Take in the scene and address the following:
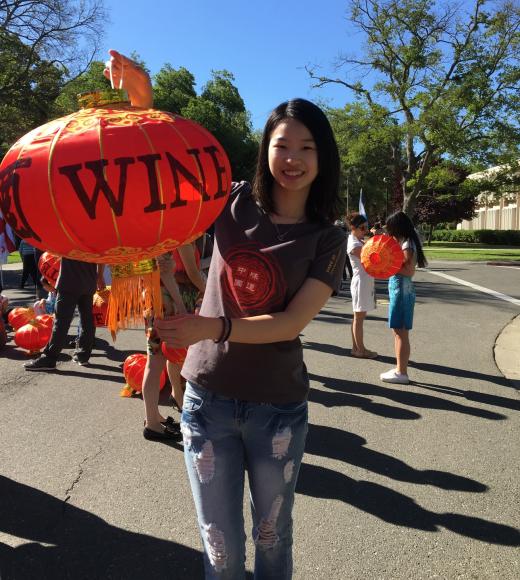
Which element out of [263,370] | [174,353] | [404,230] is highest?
[404,230]

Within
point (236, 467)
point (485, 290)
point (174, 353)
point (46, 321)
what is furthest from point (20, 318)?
point (485, 290)

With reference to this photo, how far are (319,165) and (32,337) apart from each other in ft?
17.7

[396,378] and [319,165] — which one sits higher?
[319,165]

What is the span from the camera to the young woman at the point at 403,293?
210 inches

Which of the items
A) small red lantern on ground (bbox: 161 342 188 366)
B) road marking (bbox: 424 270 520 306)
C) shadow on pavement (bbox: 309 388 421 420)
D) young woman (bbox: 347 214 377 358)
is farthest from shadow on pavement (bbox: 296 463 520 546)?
road marking (bbox: 424 270 520 306)

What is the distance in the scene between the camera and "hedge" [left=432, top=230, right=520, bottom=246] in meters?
40.0

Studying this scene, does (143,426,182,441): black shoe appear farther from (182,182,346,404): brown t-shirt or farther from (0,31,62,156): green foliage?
(0,31,62,156): green foliage

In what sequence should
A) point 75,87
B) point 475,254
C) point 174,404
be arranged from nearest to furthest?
point 174,404 < point 75,87 < point 475,254

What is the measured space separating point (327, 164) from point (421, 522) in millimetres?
2160

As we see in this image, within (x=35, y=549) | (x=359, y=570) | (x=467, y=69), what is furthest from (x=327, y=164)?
(x=467, y=69)

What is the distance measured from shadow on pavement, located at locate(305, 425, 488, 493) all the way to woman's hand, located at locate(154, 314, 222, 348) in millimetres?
2432

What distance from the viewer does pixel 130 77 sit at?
181 cm

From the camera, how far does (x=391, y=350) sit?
6.88 meters

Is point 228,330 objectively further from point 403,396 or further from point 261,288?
point 403,396
